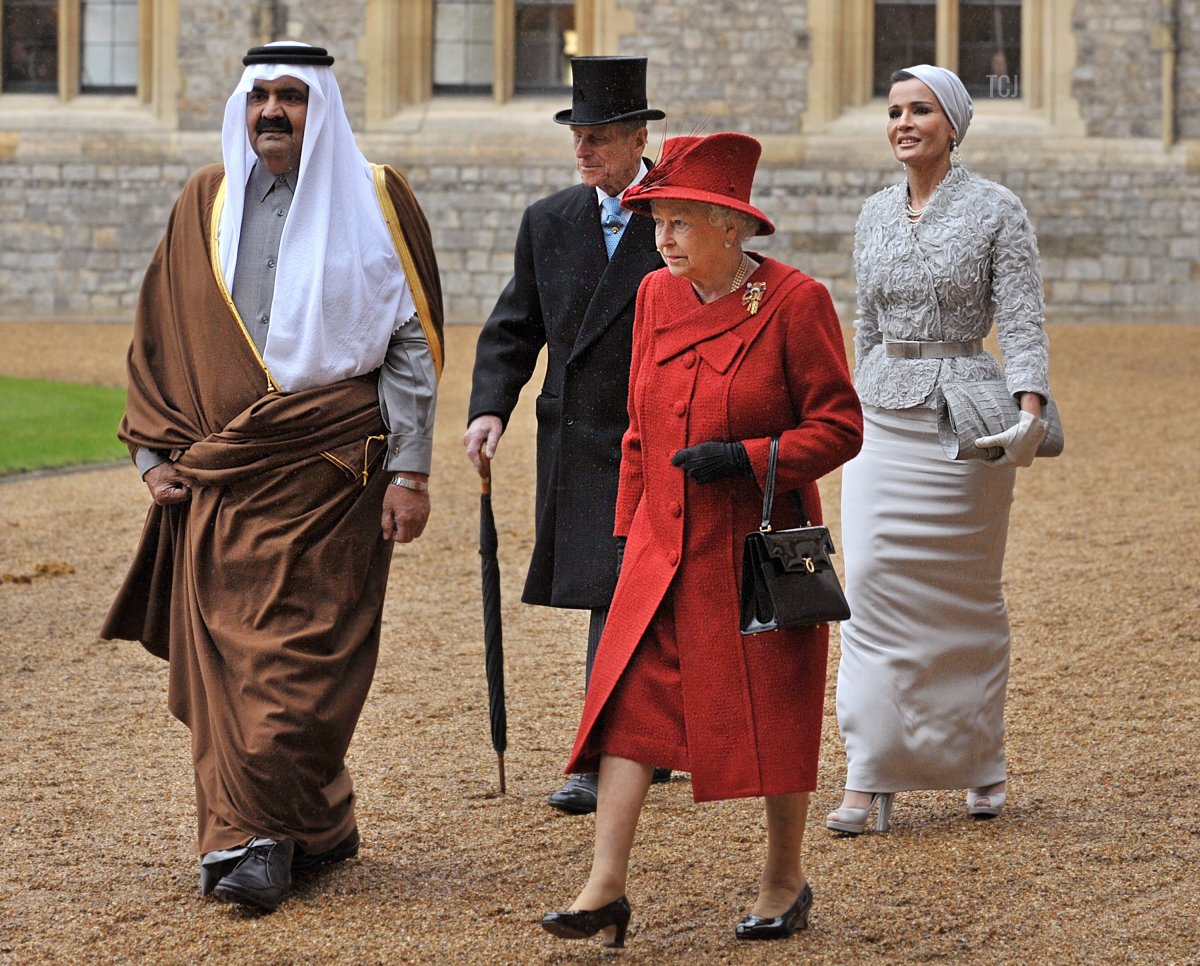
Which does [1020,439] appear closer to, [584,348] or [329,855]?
[584,348]

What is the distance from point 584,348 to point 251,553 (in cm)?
97

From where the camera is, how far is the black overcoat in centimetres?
398

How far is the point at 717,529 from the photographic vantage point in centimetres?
308

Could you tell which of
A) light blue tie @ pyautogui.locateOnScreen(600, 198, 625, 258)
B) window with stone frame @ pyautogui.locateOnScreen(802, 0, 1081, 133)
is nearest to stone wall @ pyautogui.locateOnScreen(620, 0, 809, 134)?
window with stone frame @ pyautogui.locateOnScreen(802, 0, 1081, 133)

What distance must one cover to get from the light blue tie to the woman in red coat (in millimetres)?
948

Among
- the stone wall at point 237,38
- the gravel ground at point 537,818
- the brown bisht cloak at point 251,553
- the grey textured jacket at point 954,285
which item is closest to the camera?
the gravel ground at point 537,818

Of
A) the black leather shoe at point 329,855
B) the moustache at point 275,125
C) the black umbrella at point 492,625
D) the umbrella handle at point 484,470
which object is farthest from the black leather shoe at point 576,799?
the moustache at point 275,125

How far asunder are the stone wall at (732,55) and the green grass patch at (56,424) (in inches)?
278

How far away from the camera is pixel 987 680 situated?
3840 millimetres

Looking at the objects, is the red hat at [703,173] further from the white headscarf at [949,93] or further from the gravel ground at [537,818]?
the gravel ground at [537,818]

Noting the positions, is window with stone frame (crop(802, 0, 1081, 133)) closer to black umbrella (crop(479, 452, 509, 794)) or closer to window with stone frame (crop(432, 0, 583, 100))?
window with stone frame (crop(432, 0, 583, 100))

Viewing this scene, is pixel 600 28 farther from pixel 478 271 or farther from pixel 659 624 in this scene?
pixel 659 624

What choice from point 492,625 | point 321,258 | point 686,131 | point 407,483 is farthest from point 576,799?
point 686,131

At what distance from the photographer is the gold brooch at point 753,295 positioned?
308cm
